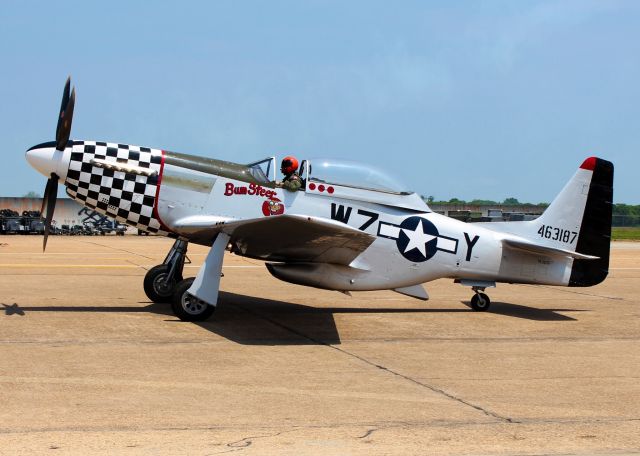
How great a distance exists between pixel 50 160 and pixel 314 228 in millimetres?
3885

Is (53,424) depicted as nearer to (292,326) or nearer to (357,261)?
(292,326)

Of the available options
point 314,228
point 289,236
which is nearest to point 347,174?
point 289,236

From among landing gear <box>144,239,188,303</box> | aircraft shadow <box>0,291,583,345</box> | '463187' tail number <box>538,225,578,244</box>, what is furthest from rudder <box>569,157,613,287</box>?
landing gear <box>144,239,188,303</box>

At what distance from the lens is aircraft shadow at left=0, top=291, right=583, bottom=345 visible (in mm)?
9328

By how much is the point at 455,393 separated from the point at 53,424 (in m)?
3.32

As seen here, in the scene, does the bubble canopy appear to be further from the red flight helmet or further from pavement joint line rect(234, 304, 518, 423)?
pavement joint line rect(234, 304, 518, 423)

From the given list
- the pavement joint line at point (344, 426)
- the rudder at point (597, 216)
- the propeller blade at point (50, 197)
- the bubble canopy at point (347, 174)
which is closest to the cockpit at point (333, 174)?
the bubble canopy at point (347, 174)

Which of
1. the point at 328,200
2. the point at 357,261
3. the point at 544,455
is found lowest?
the point at 544,455

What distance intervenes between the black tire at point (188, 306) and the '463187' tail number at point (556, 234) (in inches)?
223

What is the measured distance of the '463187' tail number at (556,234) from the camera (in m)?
12.3

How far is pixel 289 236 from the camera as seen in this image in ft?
31.2

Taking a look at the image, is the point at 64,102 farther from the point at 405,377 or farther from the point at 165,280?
the point at 405,377

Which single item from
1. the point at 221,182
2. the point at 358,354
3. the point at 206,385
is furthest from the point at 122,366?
the point at 221,182

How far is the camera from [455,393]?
661cm
